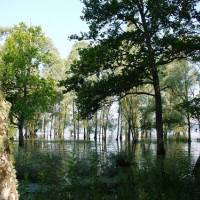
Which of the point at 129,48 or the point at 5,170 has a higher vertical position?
the point at 129,48

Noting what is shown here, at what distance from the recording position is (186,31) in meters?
25.1

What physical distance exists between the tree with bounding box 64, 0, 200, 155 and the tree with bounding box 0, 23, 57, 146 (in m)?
19.5

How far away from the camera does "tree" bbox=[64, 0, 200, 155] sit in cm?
2425

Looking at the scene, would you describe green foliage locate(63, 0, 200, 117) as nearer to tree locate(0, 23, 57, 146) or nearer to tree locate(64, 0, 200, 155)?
tree locate(64, 0, 200, 155)

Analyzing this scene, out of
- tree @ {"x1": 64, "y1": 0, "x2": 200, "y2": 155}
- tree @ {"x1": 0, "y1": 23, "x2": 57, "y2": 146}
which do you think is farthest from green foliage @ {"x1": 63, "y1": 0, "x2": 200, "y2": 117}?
A: tree @ {"x1": 0, "y1": 23, "x2": 57, "y2": 146}

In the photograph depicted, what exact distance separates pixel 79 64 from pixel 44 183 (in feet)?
47.8

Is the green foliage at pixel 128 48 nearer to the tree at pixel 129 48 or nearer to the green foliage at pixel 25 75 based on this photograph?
the tree at pixel 129 48

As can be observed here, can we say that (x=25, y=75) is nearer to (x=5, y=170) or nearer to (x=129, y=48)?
(x=129, y=48)

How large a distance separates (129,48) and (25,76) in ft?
75.1

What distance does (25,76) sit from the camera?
46.1 m

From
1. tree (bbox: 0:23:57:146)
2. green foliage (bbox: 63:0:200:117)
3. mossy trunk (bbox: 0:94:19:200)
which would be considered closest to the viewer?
mossy trunk (bbox: 0:94:19:200)

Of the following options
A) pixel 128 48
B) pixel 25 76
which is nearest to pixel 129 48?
pixel 128 48

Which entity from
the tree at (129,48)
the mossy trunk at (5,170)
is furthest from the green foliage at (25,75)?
the mossy trunk at (5,170)

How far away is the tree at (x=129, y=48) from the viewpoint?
2425 cm
